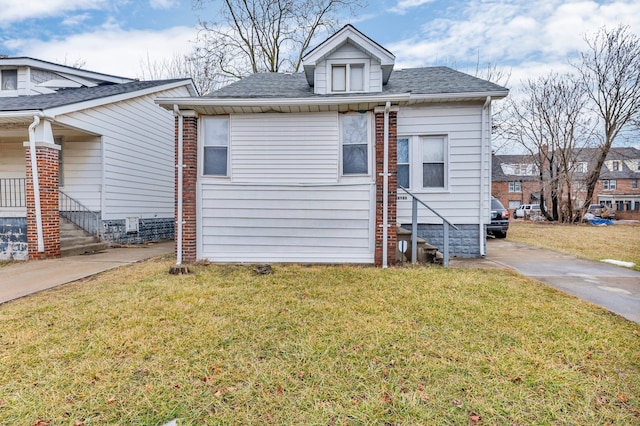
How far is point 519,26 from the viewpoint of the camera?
10383 millimetres

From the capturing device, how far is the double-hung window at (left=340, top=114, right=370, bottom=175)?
6.42 meters

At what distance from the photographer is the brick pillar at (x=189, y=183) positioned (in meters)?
6.22

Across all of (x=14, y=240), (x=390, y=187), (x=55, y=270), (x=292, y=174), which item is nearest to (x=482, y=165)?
(x=390, y=187)

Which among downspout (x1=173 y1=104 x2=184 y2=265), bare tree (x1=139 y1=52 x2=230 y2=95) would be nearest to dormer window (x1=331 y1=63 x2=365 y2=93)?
downspout (x1=173 y1=104 x2=184 y2=265)

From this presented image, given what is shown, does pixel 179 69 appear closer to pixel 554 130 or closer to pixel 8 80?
pixel 8 80

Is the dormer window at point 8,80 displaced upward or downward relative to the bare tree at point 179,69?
downward

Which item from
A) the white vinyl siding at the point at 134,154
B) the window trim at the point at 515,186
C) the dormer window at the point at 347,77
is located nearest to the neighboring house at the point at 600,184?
the window trim at the point at 515,186

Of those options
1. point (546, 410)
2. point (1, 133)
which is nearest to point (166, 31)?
point (1, 133)

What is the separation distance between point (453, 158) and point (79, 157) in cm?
1047

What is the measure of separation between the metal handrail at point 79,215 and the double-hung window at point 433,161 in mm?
9331

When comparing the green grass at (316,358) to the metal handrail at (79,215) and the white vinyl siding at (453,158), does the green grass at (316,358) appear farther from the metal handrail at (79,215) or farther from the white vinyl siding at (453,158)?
the metal handrail at (79,215)

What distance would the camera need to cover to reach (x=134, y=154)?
9.98m

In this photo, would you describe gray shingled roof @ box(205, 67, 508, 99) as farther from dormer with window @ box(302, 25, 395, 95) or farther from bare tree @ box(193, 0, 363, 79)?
bare tree @ box(193, 0, 363, 79)

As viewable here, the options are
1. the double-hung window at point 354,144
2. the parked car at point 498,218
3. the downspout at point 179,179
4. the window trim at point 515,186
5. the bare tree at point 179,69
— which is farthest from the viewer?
the window trim at point 515,186
